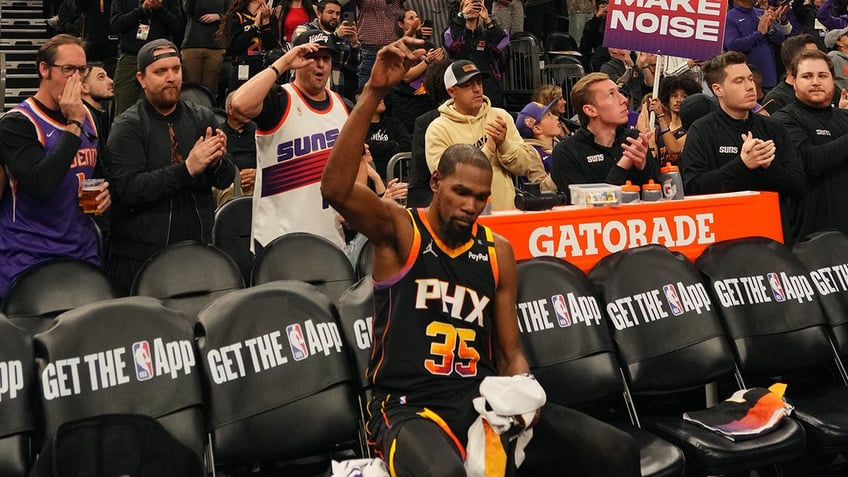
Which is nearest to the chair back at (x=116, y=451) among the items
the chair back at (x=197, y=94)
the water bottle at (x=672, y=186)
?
the water bottle at (x=672, y=186)

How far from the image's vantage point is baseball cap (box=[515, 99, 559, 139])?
26.1 ft

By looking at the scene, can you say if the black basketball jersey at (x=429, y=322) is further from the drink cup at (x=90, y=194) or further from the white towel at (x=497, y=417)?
the drink cup at (x=90, y=194)

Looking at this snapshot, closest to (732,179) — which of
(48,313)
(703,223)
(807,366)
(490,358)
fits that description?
(703,223)

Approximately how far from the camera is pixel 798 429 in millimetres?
4160

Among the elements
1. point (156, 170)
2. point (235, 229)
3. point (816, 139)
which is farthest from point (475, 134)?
point (156, 170)

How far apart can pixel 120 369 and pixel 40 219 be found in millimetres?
1501

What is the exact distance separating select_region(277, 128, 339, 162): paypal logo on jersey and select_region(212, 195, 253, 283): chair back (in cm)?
69

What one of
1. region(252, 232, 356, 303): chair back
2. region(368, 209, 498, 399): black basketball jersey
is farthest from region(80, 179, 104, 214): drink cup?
region(368, 209, 498, 399): black basketball jersey

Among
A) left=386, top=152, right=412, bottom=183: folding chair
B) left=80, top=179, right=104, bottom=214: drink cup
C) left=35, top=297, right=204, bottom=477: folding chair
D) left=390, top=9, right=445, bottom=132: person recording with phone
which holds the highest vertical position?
left=390, top=9, right=445, bottom=132: person recording with phone

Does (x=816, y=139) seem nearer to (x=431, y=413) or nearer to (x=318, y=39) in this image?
(x=318, y=39)

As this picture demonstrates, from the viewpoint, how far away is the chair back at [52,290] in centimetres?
433

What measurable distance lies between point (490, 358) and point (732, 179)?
2.26 metres

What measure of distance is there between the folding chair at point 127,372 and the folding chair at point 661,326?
6.42 ft

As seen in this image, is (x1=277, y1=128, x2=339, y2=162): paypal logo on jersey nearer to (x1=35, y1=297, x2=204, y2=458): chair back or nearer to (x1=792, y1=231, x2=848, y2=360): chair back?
(x1=35, y1=297, x2=204, y2=458): chair back
